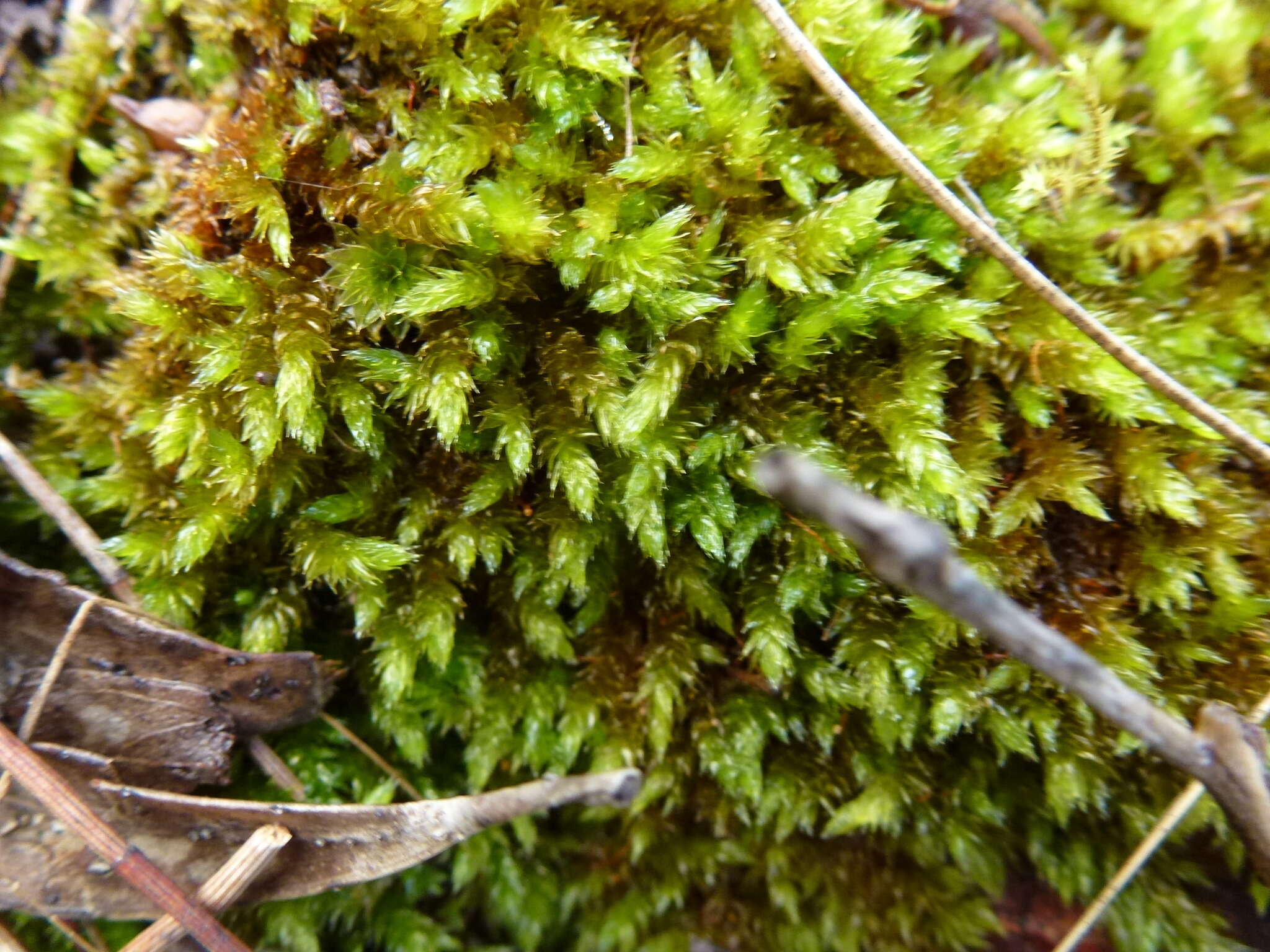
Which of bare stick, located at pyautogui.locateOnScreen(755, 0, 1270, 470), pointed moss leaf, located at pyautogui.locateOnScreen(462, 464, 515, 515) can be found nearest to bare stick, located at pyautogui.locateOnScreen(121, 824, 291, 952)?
pointed moss leaf, located at pyautogui.locateOnScreen(462, 464, 515, 515)

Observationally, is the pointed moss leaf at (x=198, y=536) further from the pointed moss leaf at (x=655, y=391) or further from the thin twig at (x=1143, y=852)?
the thin twig at (x=1143, y=852)

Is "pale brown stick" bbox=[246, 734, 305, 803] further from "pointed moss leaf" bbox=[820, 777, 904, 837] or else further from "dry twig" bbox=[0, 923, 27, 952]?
"pointed moss leaf" bbox=[820, 777, 904, 837]

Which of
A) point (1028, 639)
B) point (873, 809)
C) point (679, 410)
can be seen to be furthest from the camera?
point (873, 809)

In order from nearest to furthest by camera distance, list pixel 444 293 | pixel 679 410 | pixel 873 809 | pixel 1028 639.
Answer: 1. pixel 1028 639
2. pixel 444 293
3. pixel 679 410
4. pixel 873 809

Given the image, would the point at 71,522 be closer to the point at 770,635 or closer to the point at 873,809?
the point at 770,635

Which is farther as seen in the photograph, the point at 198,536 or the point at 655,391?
the point at 198,536

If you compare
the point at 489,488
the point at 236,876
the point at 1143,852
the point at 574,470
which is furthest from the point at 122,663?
the point at 1143,852

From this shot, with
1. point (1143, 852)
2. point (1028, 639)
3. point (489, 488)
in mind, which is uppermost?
point (1028, 639)
